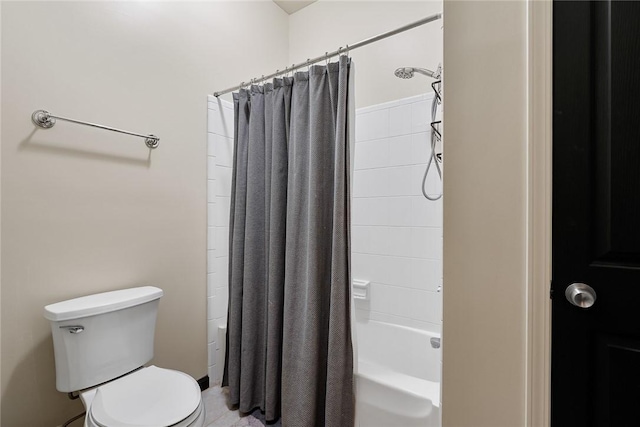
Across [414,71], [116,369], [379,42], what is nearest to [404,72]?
[414,71]

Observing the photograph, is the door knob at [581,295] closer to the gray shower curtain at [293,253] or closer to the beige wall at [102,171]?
A: the gray shower curtain at [293,253]

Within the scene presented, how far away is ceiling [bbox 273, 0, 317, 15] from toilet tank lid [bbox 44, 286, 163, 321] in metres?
2.30

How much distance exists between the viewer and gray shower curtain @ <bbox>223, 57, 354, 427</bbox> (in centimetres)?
137

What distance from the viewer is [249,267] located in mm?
1665

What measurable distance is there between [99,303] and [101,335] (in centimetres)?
13

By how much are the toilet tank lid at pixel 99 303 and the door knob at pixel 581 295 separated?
1.61 metres

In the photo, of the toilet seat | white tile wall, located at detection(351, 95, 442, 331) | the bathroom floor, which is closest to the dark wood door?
white tile wall, located at detection(351, 95, 442, 331)

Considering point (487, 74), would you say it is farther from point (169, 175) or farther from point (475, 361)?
point (169, 175)

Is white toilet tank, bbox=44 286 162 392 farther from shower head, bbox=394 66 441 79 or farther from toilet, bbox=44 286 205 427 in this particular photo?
shower head, bbox=394 66 441 79

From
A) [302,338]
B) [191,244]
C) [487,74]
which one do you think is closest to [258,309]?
[302,338]

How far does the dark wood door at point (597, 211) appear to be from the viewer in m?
0.79

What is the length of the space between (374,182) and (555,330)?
1.33 meters

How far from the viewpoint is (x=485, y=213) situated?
0.89m

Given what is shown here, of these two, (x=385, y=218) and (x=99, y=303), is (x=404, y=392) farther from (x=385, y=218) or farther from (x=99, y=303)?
(x=99, y=303)
